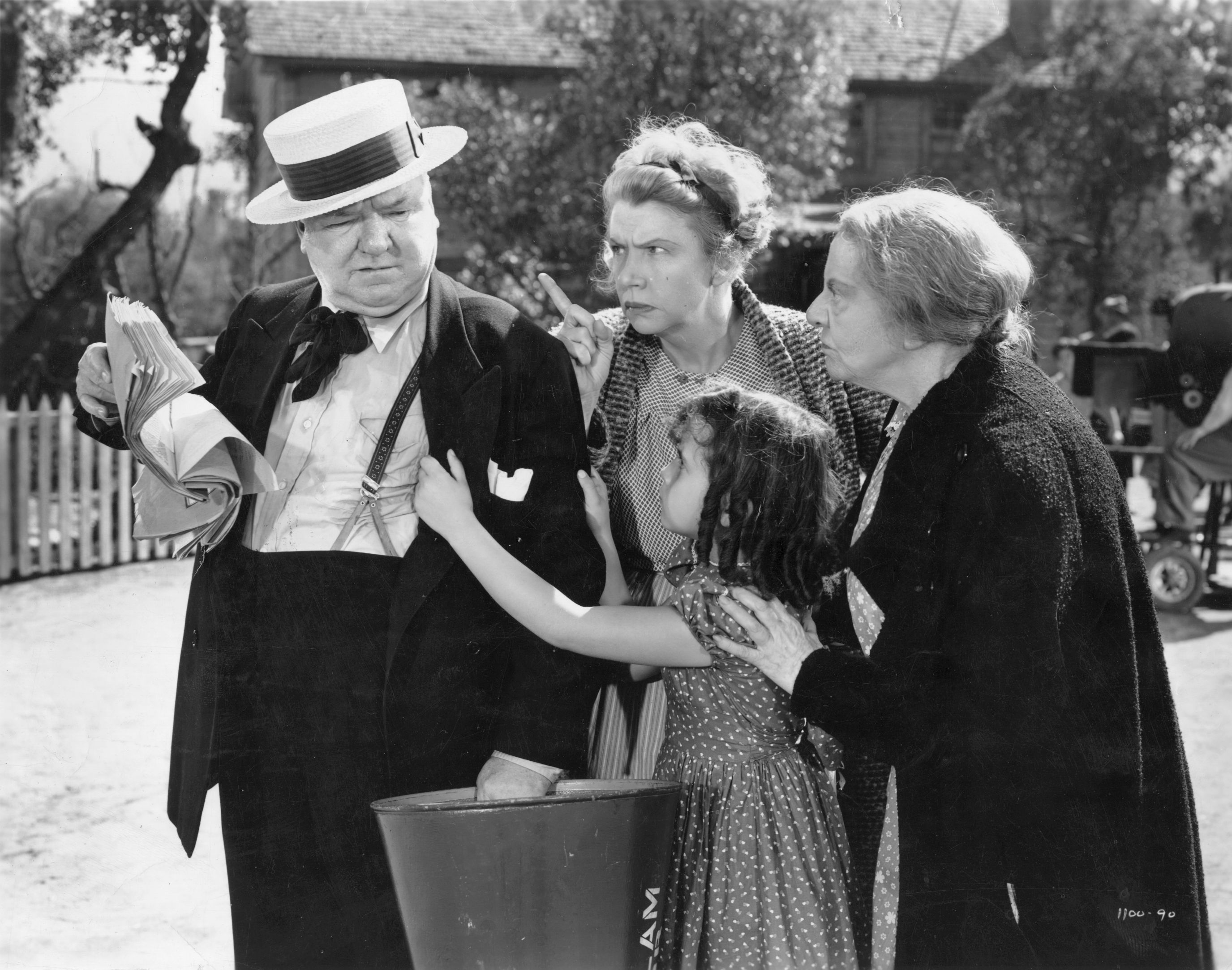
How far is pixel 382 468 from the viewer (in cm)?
239

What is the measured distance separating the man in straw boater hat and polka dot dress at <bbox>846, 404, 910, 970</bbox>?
1.73 ft

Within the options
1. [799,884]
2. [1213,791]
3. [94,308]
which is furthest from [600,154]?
[799,884]

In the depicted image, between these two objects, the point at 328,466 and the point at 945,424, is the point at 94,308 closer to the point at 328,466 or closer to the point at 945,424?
the point at 328,466

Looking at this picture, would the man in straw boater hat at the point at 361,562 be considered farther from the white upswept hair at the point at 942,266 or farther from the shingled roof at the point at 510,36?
the shingled roof at the point at 510,36

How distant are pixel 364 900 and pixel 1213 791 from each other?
12.6 ft

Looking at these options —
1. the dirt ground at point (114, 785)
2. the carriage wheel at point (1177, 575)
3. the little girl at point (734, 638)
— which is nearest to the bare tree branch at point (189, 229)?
the dirt ground at point (114, 785)

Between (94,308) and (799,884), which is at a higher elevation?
(94,308)

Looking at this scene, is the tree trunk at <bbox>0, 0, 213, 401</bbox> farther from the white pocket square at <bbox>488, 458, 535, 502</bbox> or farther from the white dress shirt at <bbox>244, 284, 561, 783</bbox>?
the white pocket square at <bbox>488, 458, 535, 502</bbox>

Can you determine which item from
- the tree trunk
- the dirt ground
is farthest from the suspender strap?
the dirt ground

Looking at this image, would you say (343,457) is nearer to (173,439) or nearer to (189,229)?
(173,439)

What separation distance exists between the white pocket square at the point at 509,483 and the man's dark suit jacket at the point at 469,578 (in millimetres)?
10

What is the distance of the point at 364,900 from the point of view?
2561 millimetres

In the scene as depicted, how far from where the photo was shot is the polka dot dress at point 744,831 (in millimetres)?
2344

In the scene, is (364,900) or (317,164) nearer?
(317,164)
